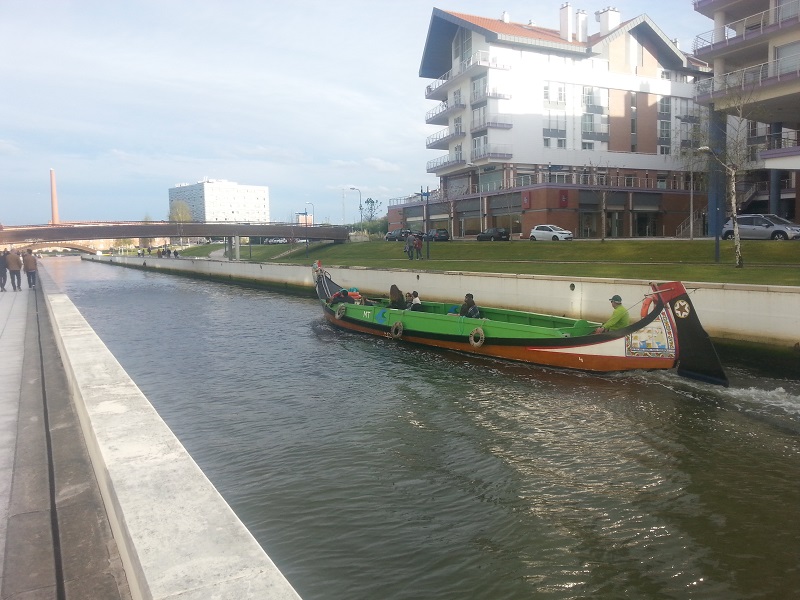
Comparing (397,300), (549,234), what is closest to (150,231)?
(549,234)

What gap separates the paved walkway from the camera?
160 inches

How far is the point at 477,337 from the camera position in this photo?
2005cm

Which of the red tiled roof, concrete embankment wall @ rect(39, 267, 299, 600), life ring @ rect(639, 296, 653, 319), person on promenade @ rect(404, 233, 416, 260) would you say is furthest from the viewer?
the red tiled roof

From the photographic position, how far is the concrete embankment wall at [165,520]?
10.6 ft

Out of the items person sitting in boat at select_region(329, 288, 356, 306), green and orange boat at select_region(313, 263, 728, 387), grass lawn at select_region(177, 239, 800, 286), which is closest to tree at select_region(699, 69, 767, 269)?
grass lawn at select_region(177, 239, 800, 286)

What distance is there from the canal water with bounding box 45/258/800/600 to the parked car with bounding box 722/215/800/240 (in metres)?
23.4

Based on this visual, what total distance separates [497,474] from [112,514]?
697 centimetres

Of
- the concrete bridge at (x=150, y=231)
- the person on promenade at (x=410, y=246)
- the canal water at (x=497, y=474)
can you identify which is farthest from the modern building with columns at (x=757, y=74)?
the concrete bridge at (x=150, y=231)

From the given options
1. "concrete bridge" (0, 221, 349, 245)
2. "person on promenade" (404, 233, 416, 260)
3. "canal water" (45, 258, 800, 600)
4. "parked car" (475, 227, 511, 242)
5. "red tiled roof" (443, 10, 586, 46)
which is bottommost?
"canal water" (45, 258, 800, 600)

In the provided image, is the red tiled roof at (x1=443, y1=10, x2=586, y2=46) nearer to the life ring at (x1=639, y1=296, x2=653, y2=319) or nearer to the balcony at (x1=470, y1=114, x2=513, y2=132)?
the balcony at (x1=470, y1=114, x2=513, y2=132)

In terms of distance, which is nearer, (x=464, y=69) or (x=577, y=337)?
(x=577, y=337)

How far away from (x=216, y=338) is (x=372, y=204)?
10043cm

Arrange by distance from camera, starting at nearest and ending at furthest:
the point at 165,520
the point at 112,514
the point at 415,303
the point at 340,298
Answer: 1. the point at 165,520
2. the point at 112,514
3. the point at 415,303
4. the point at 340,298

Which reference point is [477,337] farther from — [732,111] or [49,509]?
[732,111]
